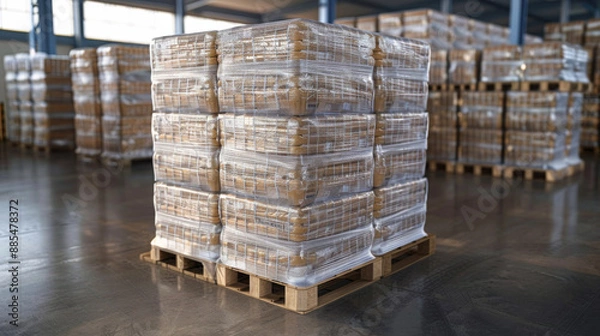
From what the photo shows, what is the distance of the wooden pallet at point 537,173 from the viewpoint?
29.3 ft

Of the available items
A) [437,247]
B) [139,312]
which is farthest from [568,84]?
[139,312]

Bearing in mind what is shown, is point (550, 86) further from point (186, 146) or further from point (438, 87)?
point (186, 146)

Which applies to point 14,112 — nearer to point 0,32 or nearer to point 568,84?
point 0,32

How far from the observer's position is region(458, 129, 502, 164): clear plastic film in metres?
9.48

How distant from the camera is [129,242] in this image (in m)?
5.10

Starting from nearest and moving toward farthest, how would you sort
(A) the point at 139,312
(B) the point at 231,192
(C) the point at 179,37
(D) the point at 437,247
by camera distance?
(A) the point at 139,312
(B) the point at 231,192
(C) the point at 179,37
(D) the point at 437,247

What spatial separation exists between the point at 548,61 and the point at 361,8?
57.4ft

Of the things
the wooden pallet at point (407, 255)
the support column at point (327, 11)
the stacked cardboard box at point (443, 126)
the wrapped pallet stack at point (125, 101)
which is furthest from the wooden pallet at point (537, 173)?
the wrapped pallet stack at point (125, 101)

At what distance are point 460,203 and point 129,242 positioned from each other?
4.29 meters

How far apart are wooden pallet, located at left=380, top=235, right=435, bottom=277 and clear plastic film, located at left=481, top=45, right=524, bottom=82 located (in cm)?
554

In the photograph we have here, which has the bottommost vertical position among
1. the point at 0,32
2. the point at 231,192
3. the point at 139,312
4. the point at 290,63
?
the point at 139,312

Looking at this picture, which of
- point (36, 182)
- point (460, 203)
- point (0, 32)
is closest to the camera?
point (460, 203)

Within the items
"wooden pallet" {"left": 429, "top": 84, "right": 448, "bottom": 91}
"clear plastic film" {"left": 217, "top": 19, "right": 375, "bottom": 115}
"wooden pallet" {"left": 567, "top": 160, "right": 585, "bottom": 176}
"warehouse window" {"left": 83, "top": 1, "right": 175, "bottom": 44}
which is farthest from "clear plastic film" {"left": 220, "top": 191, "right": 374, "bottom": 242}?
"warehouse window" {"left": 83, "top": 1, "right": 175, "bottom": 44}

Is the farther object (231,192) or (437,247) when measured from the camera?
(437,247)
